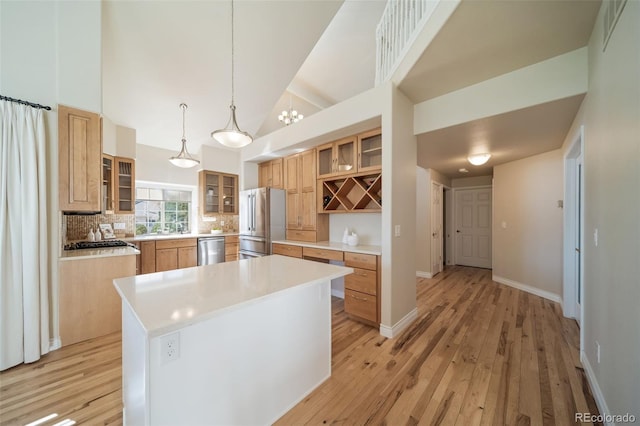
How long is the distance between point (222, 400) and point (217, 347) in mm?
298

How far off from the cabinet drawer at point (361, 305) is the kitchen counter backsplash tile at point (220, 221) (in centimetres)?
385

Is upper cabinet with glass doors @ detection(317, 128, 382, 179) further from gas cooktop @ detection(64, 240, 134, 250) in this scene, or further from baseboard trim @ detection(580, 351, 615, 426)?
gas cooktop @ detection(64, 240, 134, 250)

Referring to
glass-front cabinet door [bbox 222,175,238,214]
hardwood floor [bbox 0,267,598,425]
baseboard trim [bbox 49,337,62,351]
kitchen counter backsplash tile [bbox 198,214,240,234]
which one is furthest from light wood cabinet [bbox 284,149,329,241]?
baseboard trim [bbox 49,337,62,351]

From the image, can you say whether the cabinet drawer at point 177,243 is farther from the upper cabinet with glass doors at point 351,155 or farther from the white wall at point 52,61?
the upper cabinet with glass doors at point 351,155

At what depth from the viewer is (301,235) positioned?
4.10 meters

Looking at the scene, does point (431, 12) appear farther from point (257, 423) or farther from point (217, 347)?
point (257, 423)

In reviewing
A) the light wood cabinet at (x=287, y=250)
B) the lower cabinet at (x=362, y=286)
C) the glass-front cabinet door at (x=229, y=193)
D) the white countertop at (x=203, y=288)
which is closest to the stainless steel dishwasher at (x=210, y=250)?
the glass-front cabinet door at (x=229, y=193)

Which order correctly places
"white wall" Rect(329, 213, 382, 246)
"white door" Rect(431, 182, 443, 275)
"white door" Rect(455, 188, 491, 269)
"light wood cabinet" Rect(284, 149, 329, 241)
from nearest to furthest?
1. "white wall" Rect(329, 213, 382, 246)
2. "light wood cabinet" Rect(284, 149, 329, 241)
3. "white door" Rect(431, 182, 443, 275)
4. "white door" Rect(455, 188, 491, 269)

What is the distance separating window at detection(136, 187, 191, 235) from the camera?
4957 millimetres

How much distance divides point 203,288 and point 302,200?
275 centimetres

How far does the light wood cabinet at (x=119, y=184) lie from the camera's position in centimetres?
401

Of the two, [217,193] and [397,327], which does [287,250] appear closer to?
[397,327]

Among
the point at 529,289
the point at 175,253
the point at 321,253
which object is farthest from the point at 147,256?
the point at 529,289

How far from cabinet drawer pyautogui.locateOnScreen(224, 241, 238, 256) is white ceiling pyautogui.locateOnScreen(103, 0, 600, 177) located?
2.32 metres
